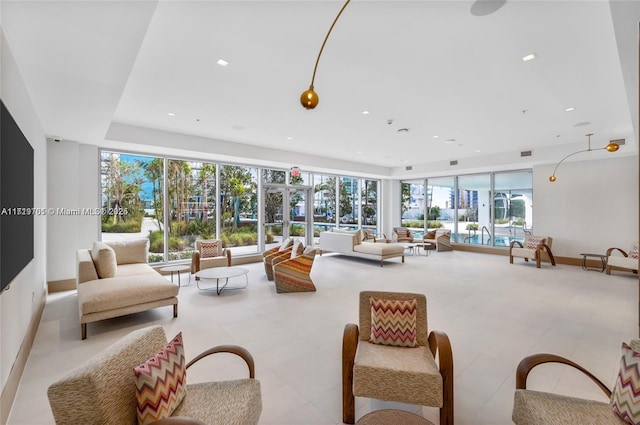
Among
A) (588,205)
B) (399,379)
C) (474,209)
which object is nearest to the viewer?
(399,379)

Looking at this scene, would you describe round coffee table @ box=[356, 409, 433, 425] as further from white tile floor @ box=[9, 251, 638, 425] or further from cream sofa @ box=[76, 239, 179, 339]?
cream sofa @ box=[76, 239, 179, 339]

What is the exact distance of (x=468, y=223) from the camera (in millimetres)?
10844

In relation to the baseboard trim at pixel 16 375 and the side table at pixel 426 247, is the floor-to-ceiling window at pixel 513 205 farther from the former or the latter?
the baseboard trim at pixel 16 375

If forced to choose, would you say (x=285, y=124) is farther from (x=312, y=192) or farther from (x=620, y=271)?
(x=620, y=271)

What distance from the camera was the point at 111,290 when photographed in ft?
11.9

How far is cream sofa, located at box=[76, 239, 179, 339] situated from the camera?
3.46m

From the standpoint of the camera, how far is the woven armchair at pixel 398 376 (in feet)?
6.30

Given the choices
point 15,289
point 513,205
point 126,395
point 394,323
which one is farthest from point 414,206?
point 126,395

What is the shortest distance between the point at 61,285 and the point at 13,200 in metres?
4.14

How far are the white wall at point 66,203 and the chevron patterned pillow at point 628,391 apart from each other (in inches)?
288

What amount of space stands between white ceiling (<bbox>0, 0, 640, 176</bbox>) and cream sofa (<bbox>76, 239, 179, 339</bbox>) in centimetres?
208

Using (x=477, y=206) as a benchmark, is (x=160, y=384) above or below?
below

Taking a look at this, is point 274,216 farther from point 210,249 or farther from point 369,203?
point 369,203

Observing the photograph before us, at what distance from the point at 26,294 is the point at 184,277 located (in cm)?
361
